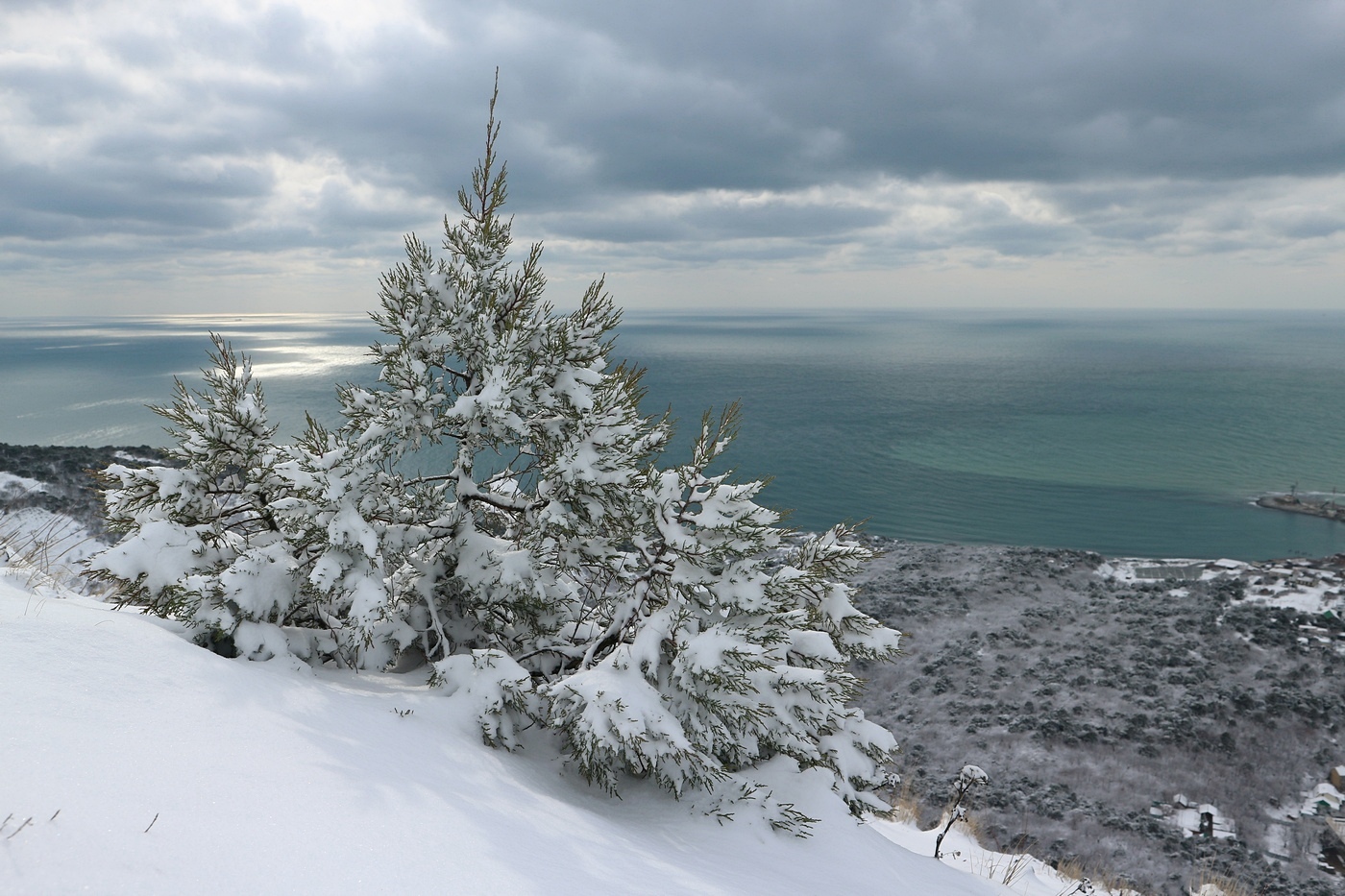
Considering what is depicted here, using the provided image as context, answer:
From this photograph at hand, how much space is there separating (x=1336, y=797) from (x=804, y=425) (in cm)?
7695

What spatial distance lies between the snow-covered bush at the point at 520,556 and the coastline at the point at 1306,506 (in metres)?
67.6

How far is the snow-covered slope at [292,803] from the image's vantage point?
111 inches

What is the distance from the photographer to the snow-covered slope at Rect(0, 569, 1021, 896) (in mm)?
2816

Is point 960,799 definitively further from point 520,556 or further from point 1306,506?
point 1306,506

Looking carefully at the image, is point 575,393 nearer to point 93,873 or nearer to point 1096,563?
point 93,873

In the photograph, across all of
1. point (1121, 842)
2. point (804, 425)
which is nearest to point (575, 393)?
point (1121, 842)

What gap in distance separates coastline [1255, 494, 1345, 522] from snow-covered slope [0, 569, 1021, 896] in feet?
225

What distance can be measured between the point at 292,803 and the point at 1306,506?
75.3 m

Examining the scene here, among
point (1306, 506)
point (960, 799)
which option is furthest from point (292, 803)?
point (1306, 506)

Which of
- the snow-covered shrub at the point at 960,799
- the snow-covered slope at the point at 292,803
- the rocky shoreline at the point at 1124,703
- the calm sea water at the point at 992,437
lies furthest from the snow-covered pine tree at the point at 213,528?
the rocky shoreline at the point at 1124,703

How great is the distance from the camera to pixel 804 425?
300 ft

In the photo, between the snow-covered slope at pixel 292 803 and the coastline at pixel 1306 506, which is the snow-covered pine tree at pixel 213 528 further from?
the coastline at pixel 1306 506

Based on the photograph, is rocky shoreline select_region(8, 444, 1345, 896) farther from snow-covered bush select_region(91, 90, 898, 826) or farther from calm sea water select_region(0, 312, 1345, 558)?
snow-covered bush select_region(91, 90, 898, 826)

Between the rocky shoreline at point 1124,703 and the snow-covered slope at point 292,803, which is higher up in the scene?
the snow-covered slope at point 292,803
